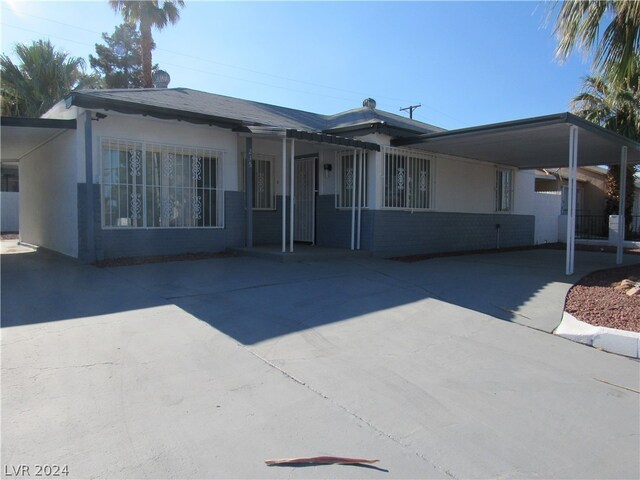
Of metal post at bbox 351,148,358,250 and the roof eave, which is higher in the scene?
the roof eave

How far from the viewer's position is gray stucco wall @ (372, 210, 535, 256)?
11.5 meters

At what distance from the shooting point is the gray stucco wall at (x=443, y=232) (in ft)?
37.9

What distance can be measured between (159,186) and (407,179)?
631 cm

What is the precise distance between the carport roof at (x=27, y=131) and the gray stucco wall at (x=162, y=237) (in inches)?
50.6

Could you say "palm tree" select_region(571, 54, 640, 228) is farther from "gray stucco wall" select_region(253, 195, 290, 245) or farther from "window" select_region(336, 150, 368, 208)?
"gray stucco wall" select_region(253, 195, 290, 245)

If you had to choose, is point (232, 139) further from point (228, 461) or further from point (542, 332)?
point (228, 461)

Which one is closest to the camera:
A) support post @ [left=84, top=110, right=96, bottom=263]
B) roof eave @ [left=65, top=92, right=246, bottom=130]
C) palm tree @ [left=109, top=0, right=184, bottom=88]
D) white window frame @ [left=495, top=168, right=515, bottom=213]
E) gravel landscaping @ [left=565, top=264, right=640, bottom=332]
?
gravel landscaping @ [left=565, top=264, right=640, bottom=332]

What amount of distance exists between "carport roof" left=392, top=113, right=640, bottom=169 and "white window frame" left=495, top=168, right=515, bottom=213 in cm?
90

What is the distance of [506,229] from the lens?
1612cm

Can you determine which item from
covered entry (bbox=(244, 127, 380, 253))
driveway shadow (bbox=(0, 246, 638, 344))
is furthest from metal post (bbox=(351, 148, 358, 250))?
driveway shadow (bbox=(0, 246, 638, 344))

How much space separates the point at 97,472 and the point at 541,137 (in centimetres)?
1037

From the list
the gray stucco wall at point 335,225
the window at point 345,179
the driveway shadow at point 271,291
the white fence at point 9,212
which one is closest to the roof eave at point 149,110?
the window at point 345,179

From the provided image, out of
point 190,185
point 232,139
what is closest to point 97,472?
point 190,185

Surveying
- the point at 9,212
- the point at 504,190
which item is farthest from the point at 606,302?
the point at 9,212
